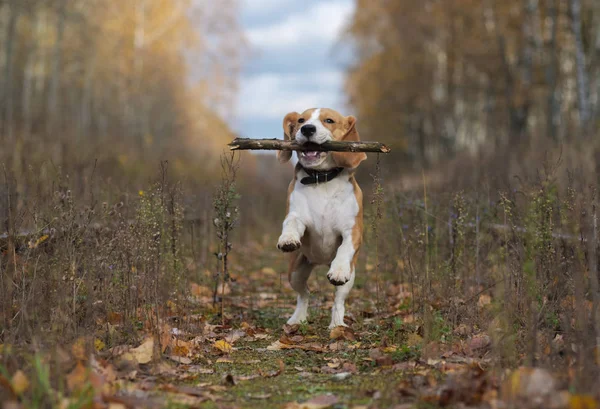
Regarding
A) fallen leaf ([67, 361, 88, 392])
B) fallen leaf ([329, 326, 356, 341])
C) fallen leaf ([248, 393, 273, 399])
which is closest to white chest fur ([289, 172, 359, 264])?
fallen leaf ([329, 326, 356, 341])

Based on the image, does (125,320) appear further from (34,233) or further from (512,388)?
(512,388)

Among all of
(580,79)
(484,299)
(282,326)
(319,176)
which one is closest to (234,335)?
(282,326)

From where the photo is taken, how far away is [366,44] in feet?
106

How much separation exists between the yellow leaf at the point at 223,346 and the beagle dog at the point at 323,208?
37.5 inches

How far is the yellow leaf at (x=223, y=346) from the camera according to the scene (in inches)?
176

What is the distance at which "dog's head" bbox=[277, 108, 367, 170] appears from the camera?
518 cm

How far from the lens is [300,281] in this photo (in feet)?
18.3

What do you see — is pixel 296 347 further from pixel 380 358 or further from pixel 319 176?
pixel 319 176

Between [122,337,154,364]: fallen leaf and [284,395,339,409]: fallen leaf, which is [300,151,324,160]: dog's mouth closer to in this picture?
[122,337,154,364]: fallen leaf

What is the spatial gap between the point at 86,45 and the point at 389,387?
28715mm

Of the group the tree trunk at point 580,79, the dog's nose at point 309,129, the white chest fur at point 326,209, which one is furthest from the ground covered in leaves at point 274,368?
the tree trunk at point 580,79

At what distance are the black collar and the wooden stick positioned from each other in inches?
8.3

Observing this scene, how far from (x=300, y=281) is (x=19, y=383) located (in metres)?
3.06

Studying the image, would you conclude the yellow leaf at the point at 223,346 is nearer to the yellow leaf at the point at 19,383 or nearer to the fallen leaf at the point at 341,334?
the fallen leaf at the point at 341,334
